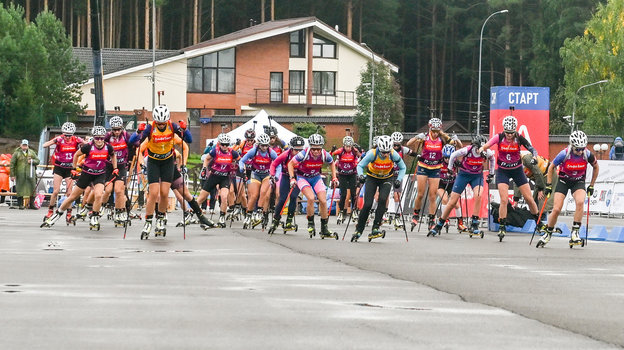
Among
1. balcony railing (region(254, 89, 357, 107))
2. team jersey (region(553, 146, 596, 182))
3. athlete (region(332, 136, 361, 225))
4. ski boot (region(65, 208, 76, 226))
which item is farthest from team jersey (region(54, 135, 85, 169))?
balcony railing (region(254, 89, 357, 107))

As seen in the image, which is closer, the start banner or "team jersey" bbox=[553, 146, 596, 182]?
"team jersey" bbox=[553, 146, 596, 182]

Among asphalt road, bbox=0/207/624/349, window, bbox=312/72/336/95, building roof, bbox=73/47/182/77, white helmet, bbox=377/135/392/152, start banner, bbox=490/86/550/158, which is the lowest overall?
asphalt road, bbox=0/207/624/349

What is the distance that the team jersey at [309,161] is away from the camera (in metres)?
22.9

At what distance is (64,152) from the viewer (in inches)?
1071

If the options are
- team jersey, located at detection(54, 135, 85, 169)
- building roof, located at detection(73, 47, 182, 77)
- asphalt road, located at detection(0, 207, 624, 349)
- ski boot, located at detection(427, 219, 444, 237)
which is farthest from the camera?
building roof, located at detection(73, 47, 182, 77)

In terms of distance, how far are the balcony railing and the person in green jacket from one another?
51.5m

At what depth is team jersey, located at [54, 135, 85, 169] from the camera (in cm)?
2711

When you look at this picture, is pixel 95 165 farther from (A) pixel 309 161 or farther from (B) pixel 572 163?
(B) pixel 572 163

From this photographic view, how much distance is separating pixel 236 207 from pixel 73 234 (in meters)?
7.75

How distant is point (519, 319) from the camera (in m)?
10.5

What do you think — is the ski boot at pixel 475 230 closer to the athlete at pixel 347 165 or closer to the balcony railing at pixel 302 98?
the athlete at pixel 347 165

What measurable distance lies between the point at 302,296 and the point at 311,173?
437 inches

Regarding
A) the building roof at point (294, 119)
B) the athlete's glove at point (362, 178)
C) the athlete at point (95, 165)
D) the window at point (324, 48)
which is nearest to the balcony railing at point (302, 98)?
the window at point (324, 48)

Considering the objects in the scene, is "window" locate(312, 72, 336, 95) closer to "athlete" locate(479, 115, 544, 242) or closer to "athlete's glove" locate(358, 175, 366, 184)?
"athlete" locate(479, 115, 544, 242)
